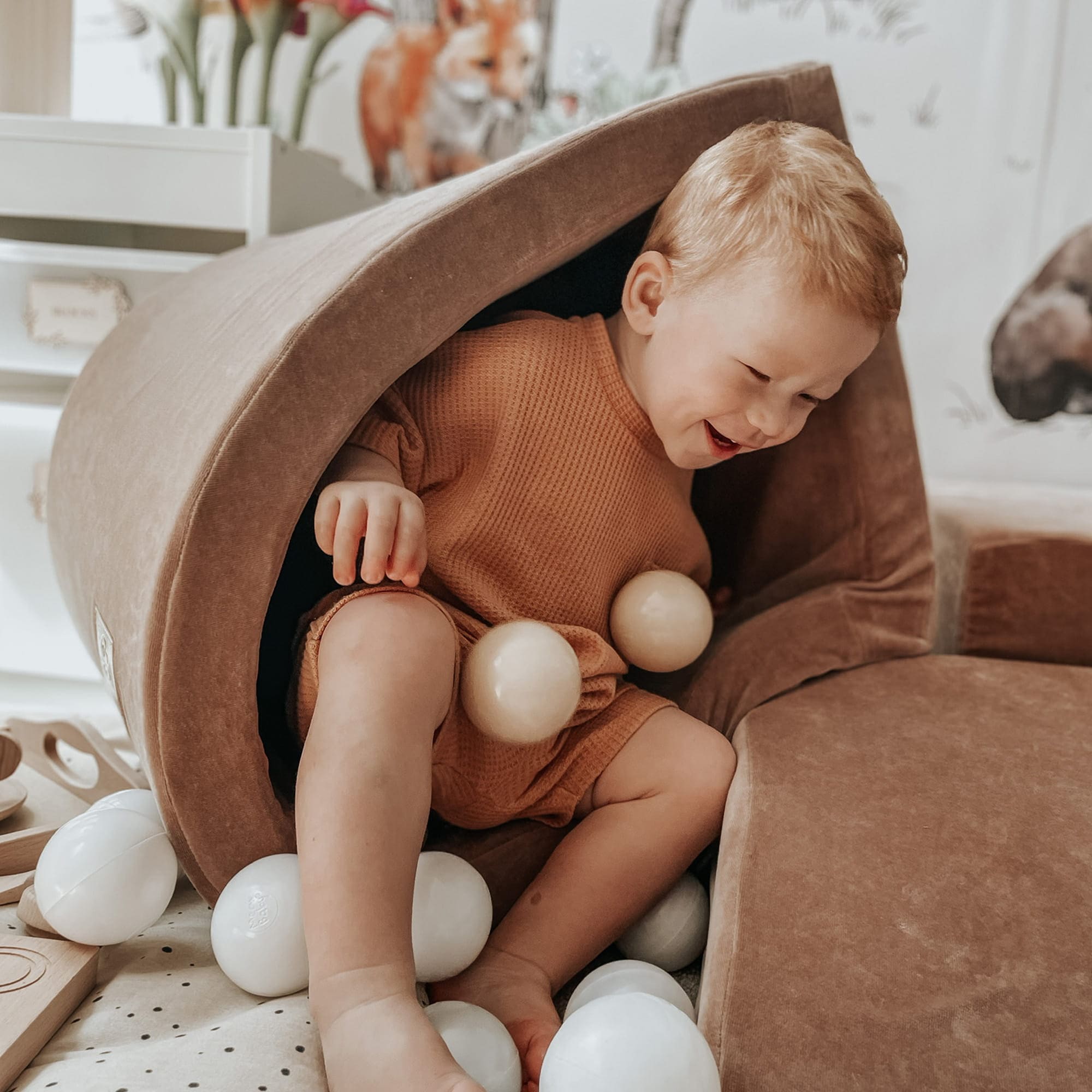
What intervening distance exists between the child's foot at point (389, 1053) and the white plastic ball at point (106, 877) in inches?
7.5

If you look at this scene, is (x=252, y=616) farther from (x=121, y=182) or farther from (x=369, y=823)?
(x=121, y=182)

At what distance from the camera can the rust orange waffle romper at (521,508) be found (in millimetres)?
762

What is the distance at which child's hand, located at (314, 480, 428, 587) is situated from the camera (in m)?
0.65

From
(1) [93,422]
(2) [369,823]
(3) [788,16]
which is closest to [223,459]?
(2) [369,823]

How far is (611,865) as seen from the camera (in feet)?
2.38

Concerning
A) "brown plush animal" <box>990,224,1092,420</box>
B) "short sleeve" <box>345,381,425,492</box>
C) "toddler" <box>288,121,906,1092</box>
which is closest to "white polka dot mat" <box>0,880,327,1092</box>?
"toddler" <box>288,121,906,1092</box>

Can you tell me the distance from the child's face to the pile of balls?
20 cm

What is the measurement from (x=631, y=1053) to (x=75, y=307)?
3.49 feet

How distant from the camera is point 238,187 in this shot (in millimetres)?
1198

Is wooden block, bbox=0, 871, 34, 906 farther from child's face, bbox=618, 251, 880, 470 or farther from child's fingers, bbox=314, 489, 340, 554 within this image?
child's face, bbox=618, 251, 880, 470

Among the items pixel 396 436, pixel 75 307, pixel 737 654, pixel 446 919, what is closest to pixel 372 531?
pixel 396 436

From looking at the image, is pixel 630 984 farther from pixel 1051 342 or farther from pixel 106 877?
pixel 1051 342

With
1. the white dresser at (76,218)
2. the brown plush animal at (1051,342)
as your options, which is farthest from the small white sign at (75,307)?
the brown plush animal at (1051,342)

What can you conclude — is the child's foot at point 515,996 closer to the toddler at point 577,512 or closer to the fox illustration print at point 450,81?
the toddler at point 577,512
